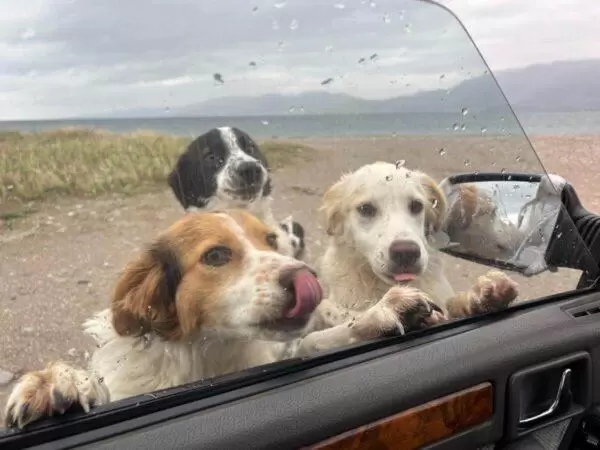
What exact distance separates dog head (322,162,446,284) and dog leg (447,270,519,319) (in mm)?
343

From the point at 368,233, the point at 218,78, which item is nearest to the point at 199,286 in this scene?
the point at 218,78

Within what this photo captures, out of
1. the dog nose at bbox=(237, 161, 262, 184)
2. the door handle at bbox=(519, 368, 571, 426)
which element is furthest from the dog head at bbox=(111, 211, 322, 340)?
the door handle at bbox=(519, 368, 571, 426)

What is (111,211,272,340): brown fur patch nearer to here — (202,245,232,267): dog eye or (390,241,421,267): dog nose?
(202,245,232,267): dog eye

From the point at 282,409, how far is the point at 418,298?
26.3 inches

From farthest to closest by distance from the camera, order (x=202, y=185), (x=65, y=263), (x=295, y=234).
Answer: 1. (x=295, y=234)
2. (x=202, y=185)
3. (x=65, y=263)

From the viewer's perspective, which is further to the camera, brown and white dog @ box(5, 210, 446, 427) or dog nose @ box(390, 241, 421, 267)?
dog nose @ box(390, 241, 421, 267)

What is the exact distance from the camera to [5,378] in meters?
1.92

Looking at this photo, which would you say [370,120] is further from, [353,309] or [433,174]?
[353,309]

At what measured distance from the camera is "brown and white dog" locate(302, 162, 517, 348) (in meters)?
2.46

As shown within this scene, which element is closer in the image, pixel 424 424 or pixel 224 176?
pixel 224 176

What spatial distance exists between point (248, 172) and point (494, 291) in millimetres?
1237

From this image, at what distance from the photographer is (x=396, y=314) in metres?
2.60

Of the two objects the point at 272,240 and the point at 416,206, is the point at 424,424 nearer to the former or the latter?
the point at 416,206

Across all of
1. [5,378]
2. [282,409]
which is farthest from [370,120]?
[5,378]
